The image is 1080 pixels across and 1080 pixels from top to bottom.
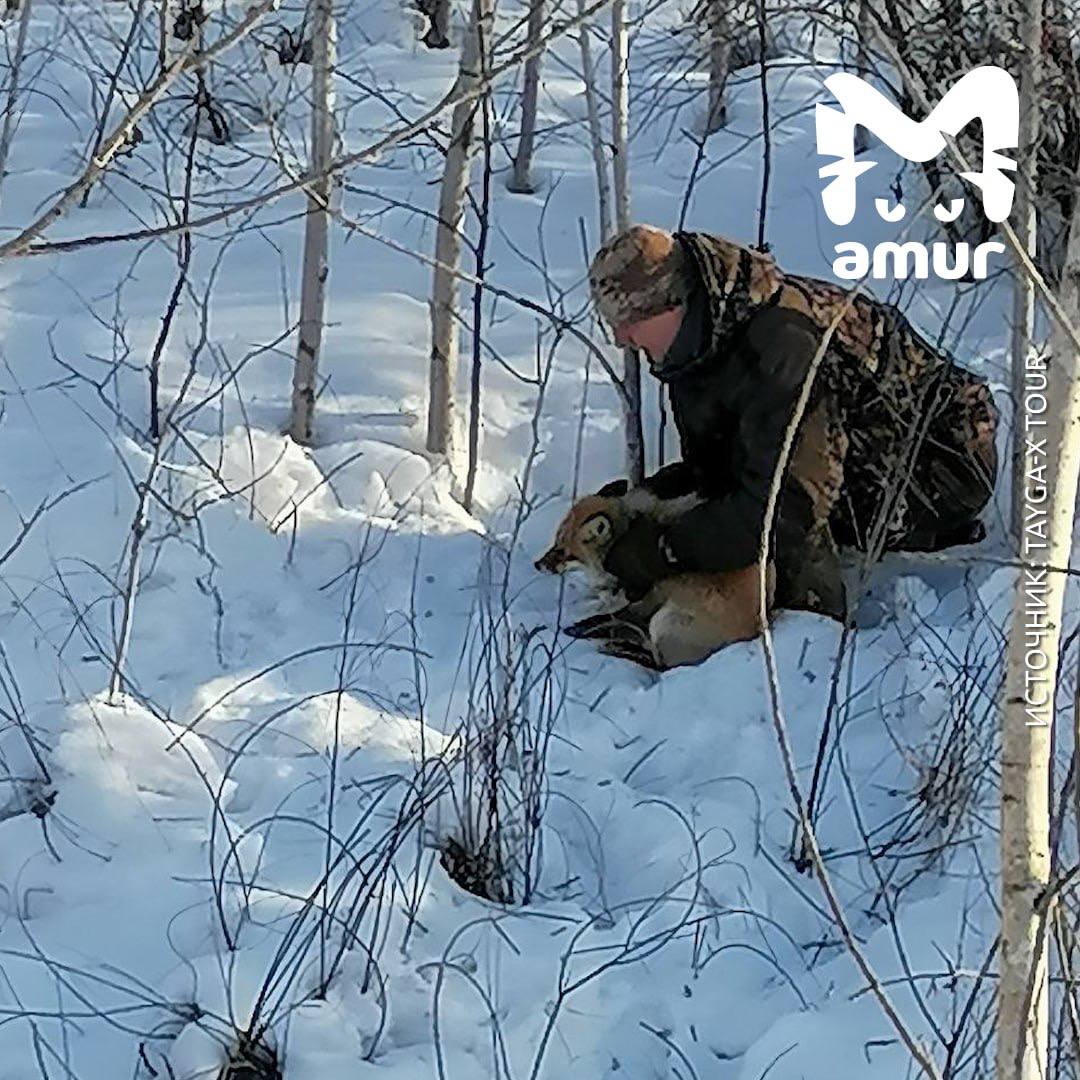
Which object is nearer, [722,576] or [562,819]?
[562,819]

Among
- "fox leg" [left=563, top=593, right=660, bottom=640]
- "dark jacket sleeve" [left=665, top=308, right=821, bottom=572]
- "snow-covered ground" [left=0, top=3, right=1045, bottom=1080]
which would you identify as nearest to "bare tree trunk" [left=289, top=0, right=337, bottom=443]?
"snow-covered ground" [left=0, top=3, right=1045, bottom=1080]

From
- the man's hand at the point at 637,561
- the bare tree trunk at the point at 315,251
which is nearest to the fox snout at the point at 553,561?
the man's hand at the point at 637,561

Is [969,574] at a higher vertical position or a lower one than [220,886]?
higher

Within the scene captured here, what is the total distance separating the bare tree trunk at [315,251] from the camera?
163 inches

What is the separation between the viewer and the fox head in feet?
13.0

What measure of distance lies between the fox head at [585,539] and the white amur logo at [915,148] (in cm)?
84

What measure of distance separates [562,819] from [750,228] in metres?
2.97

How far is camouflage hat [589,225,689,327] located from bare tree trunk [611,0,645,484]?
0.46 m

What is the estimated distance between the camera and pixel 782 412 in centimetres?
357

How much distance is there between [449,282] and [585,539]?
2.63ft

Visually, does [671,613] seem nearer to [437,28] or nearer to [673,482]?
[673,482]

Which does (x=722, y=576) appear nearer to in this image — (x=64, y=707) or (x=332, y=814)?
(x=332, y=814)

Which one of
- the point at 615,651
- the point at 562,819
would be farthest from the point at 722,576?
the point at 562,819

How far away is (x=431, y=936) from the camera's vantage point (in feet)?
8.96
